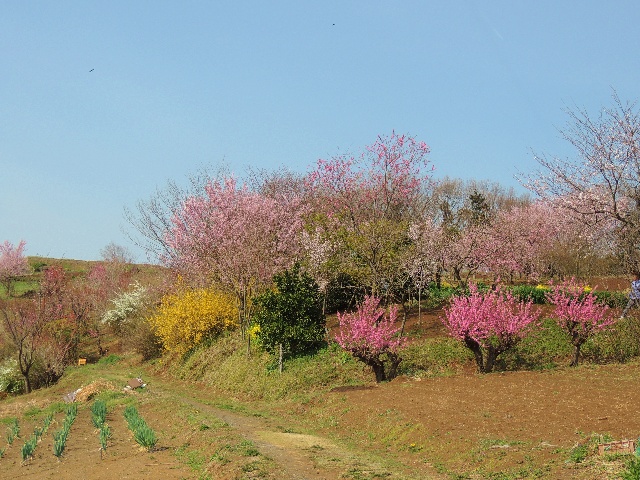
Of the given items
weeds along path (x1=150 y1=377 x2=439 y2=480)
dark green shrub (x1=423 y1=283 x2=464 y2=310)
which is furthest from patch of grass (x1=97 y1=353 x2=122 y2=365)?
weeds along path (x1=150 y1=377 x2=439 y2=480)

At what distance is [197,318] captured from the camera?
26.6 metres

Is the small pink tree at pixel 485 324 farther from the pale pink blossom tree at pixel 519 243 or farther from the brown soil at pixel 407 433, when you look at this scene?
the pale pink blossom tree at pixel 519 243

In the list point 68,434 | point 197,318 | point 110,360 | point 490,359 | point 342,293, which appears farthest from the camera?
point 110,360

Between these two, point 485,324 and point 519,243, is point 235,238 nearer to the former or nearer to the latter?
point 485,324

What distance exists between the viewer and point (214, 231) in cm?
2869

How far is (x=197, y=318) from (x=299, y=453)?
1650cm

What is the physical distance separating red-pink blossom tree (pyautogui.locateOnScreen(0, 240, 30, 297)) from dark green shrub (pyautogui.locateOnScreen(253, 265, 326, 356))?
47980 millimetres

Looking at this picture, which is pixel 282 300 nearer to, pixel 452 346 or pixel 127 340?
pixel 452 346

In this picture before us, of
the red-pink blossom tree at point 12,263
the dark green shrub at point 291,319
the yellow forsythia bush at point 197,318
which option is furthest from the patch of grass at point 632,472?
the red-pink blossom tree at point 12,263

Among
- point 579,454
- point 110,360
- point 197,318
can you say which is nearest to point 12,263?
point 110,360

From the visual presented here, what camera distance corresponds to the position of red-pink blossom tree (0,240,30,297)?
61219mm

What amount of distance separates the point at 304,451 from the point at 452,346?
385 inches

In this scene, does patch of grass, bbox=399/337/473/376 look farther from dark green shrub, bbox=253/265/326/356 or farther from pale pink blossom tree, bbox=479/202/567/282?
pale pink blossom tree, bbox=479/202/567/282

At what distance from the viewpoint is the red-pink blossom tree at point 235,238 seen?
2558 centimetres
